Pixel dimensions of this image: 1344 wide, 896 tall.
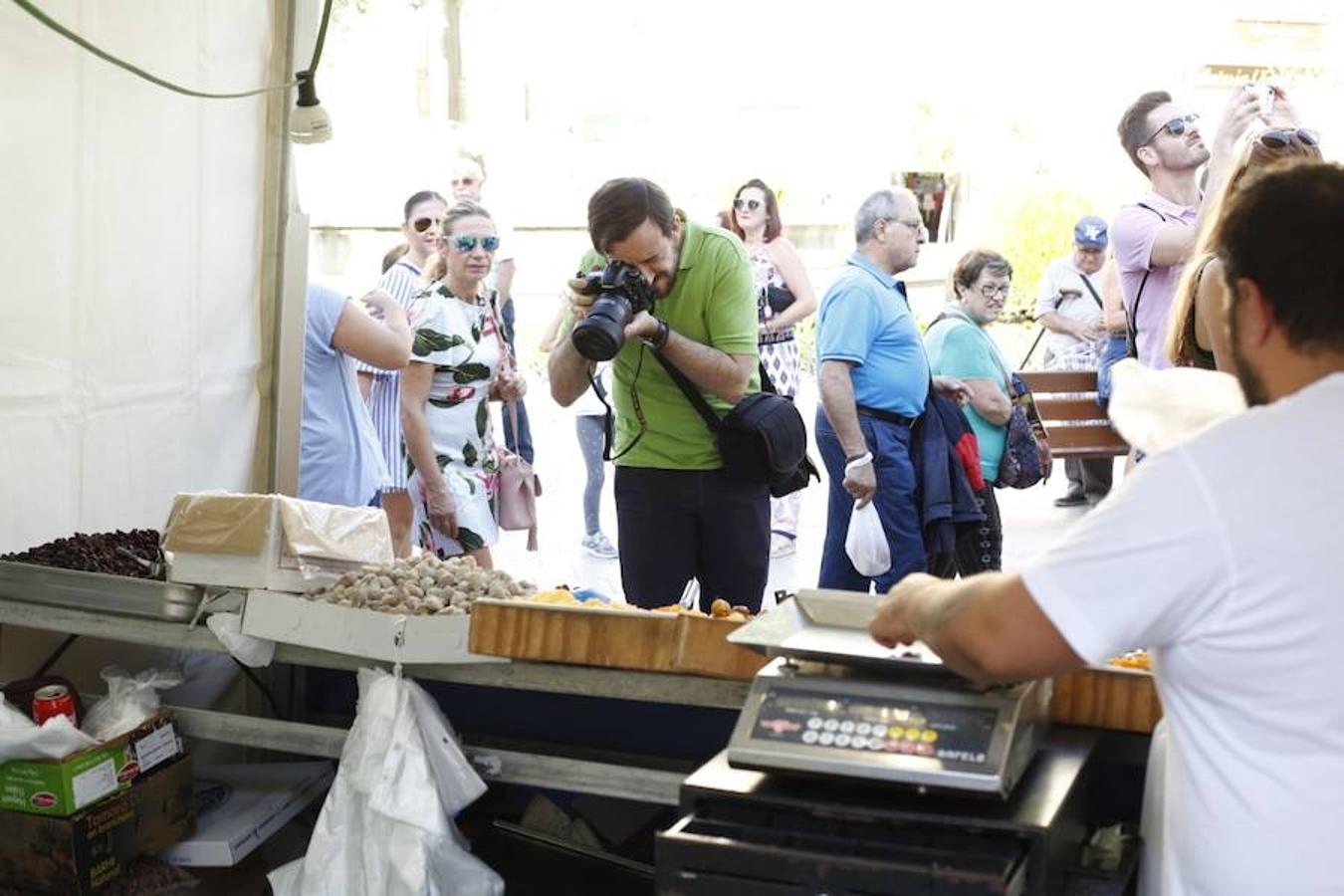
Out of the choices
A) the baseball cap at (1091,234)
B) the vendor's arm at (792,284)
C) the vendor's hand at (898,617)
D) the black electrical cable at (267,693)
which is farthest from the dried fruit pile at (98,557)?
the baseball cap at (1091,234)

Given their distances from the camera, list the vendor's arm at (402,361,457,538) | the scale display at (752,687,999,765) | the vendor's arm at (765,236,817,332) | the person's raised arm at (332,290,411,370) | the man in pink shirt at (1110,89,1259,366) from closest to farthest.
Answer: the scale display at (752,687,999,765)
the man in pink shirt at (1110,89,1259,366)
the person's raised arm at (332,290,411,370)
the vendor's arm at (402,361,457,538)
the vendor's arm at (765,236,817,332)

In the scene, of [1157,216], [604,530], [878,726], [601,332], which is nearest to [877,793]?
[878,726]

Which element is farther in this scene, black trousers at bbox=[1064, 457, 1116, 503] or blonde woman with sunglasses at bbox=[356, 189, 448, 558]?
black trousers at bbox=[1064, 457, 1116, 503]

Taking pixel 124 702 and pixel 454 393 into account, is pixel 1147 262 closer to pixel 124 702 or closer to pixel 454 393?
pixel 454 393

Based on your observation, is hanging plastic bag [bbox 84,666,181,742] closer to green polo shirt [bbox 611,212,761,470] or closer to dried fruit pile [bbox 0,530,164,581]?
dried fruit pile [bbox 0,530,164,581]

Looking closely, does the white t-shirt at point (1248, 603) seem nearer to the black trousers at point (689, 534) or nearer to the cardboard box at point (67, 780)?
the cardboard box at point (67, 780)

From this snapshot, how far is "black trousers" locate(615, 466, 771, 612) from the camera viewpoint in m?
3.34

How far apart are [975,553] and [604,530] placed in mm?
3230

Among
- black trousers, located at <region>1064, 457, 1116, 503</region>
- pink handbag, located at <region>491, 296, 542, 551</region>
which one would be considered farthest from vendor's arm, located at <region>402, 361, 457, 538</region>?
black trousers, located at <region>1064, 457, 1116, 503</region>

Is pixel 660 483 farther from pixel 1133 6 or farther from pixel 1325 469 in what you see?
pixel 1133 6

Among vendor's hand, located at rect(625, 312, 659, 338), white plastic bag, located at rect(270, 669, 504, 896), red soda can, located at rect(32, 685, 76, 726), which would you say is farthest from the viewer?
vendor's hand, located at rect(625, 312, 659, 338)

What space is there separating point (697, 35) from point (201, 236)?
39.5 feet

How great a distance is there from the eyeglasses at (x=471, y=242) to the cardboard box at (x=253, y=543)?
1281 millimetres

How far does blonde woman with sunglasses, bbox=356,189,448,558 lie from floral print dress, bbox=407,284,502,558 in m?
0.11
